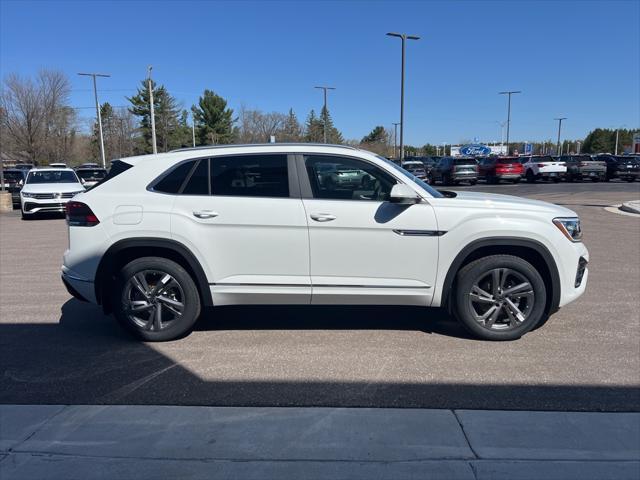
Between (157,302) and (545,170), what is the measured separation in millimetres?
32809

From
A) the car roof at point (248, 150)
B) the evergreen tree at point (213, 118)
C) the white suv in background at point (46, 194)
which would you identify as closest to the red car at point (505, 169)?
the white suv in background at point (46, 194)

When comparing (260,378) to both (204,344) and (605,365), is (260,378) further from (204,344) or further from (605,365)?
(605,365)

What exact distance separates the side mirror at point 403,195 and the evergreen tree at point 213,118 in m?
63.4

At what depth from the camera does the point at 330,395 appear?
382 centimetres

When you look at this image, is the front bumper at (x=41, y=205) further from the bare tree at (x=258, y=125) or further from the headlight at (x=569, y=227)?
the bare tree at (x=258, y=125)

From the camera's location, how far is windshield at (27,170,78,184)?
17.5 metres

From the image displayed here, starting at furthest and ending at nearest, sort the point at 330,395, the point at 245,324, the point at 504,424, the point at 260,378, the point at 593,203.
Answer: the point at 593,203 < the point at 245,324 < the point at 260,378 < the point at 330,395 < the point at 504,424

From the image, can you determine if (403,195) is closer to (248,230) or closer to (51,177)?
(248,230)

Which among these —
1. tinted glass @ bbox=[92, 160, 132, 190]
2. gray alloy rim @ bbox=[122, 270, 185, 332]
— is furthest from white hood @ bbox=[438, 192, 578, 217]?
tinted glass @ bbox=[92, 160, 132, 190]

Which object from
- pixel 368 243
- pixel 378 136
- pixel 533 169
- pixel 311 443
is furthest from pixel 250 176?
pixel 378 136

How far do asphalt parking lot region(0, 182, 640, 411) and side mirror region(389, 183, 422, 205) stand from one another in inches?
53.7

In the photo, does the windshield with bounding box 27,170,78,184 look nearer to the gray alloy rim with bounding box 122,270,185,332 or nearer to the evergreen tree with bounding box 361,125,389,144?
the gray alloy rim with bounding box 122,270,185,332

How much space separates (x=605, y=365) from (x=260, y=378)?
2.91 metres

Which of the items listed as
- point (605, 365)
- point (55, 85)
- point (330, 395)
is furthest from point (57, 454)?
point (55, 85)
